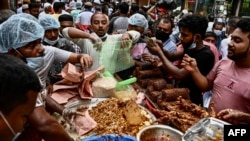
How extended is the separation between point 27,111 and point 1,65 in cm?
21

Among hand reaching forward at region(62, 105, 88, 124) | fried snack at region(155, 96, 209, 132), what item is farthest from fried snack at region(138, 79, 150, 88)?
hand reaching forward at region(62, 105, 88, 124)

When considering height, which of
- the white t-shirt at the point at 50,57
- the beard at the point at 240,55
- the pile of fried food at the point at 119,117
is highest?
the beard at the point at 240,55

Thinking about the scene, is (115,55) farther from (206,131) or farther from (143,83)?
(206,131)

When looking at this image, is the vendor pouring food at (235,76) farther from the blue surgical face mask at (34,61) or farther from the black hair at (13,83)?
the black hair at (13,83)

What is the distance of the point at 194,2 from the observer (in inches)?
424

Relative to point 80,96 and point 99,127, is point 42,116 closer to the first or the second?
point 99,127

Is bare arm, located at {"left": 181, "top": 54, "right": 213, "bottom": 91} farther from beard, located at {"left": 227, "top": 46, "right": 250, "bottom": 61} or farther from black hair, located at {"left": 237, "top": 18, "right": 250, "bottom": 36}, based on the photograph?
black hair, located at {"left": 237, "top": 18, "right": 250, "bottom": 36}

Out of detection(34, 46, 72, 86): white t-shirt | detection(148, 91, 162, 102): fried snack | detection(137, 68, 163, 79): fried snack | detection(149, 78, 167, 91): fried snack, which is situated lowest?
detection(148, 91, 162, 102): fried snack

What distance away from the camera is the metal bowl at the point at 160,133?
1596 mm

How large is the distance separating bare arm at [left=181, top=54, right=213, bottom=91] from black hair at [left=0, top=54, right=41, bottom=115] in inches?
55.1

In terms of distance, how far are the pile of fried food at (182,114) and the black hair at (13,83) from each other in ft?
3.17

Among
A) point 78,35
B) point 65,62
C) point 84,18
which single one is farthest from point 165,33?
Result: point 84,18

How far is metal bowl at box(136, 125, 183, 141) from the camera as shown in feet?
5.24

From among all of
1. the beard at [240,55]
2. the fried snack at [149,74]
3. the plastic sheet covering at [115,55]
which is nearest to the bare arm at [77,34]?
the plastic sheet covering at [115,55]
